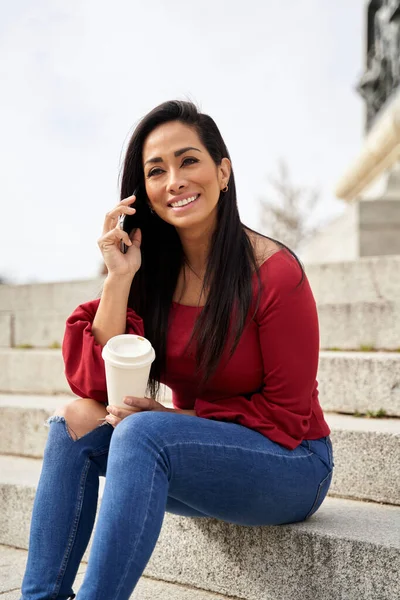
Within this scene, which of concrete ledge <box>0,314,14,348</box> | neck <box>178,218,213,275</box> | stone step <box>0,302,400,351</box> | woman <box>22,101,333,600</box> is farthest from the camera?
concrete ledge <box>0,314,14,348</box>

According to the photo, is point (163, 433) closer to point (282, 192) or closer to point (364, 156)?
point (364, 156)

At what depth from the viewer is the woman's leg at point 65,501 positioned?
1.74m

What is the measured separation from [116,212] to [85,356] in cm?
49

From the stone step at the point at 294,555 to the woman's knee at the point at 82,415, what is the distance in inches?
19.6

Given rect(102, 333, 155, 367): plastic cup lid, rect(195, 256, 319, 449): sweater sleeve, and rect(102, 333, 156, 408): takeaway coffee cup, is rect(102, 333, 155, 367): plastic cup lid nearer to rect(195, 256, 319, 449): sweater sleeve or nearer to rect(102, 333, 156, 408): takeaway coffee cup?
rect(102, 333, 156, 408): takeaway coffee cup

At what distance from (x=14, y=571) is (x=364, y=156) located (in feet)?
18.7

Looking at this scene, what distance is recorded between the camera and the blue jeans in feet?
4.91

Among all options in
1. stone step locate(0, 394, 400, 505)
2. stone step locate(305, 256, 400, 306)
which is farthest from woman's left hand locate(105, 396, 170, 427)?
stone step locate(305, 256, 400, 306)

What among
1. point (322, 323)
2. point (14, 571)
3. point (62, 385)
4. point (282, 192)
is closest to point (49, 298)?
point (62, 385)

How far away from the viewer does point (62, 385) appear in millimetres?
3830

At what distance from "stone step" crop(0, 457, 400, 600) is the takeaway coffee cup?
57 centimetres

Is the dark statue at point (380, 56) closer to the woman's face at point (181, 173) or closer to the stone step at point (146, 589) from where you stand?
the woman's face at point (181, 173)

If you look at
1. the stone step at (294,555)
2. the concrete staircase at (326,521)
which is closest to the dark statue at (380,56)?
the concrete staircase at (326,521)

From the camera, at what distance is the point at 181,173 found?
6.73 ft
